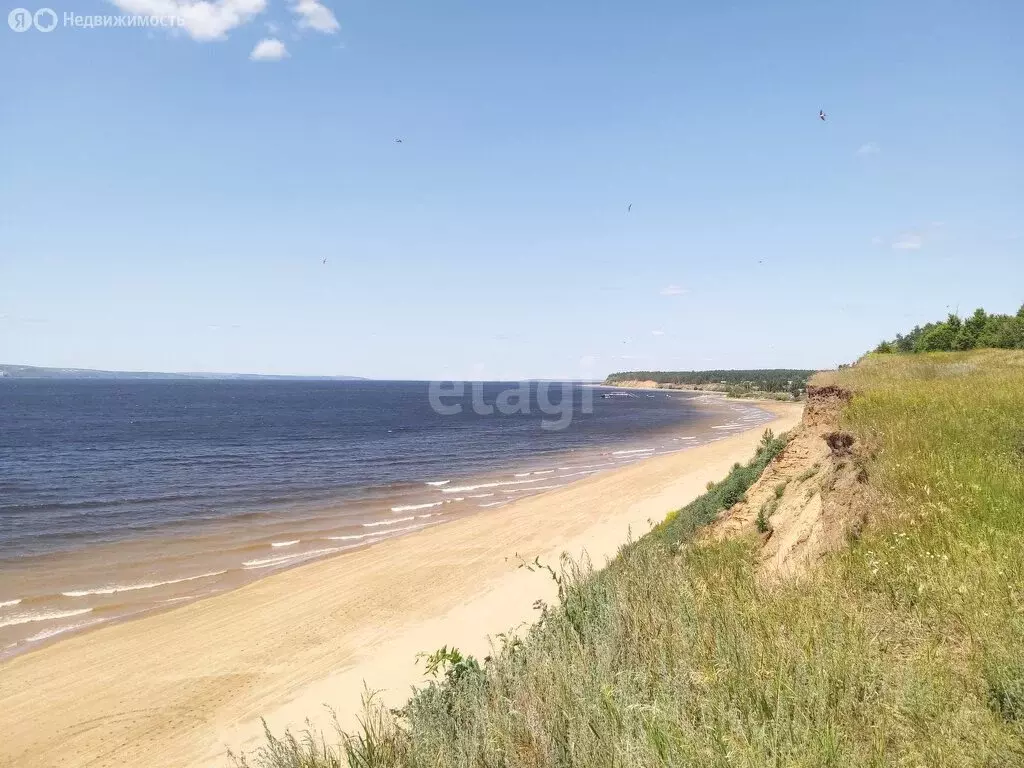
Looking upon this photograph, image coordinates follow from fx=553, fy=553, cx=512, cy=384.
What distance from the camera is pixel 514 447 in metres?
56.4

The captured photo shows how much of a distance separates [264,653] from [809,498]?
44.3ft

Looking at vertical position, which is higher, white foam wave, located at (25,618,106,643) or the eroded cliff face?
the eroded cliff face

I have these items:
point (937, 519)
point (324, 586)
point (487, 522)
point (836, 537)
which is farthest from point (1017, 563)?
point (487, 522)

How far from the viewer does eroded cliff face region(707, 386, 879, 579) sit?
25.9 feet

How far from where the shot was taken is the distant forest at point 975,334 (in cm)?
3434

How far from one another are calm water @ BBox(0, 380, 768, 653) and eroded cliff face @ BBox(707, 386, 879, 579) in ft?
53.5

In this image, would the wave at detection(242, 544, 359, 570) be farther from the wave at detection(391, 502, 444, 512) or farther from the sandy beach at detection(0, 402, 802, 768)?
the wave at detection(391, 502, 444, 512)

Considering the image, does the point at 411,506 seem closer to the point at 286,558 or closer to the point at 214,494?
the point at 286,558

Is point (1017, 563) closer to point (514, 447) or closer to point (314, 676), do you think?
point (314, 676)

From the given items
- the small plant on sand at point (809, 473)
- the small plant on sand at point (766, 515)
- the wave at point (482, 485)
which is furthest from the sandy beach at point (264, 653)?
the wave at point (482, 485)

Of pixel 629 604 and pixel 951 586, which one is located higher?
pixel 951 586

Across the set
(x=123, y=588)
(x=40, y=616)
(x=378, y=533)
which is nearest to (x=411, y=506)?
(x=378, y=533)

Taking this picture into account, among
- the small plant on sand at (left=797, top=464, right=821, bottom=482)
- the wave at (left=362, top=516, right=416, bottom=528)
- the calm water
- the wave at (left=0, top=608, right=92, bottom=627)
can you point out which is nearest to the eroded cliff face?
the small plant on sand at (left=797, top=464, right=821, bottom=482)

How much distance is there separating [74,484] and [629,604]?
4196cm
